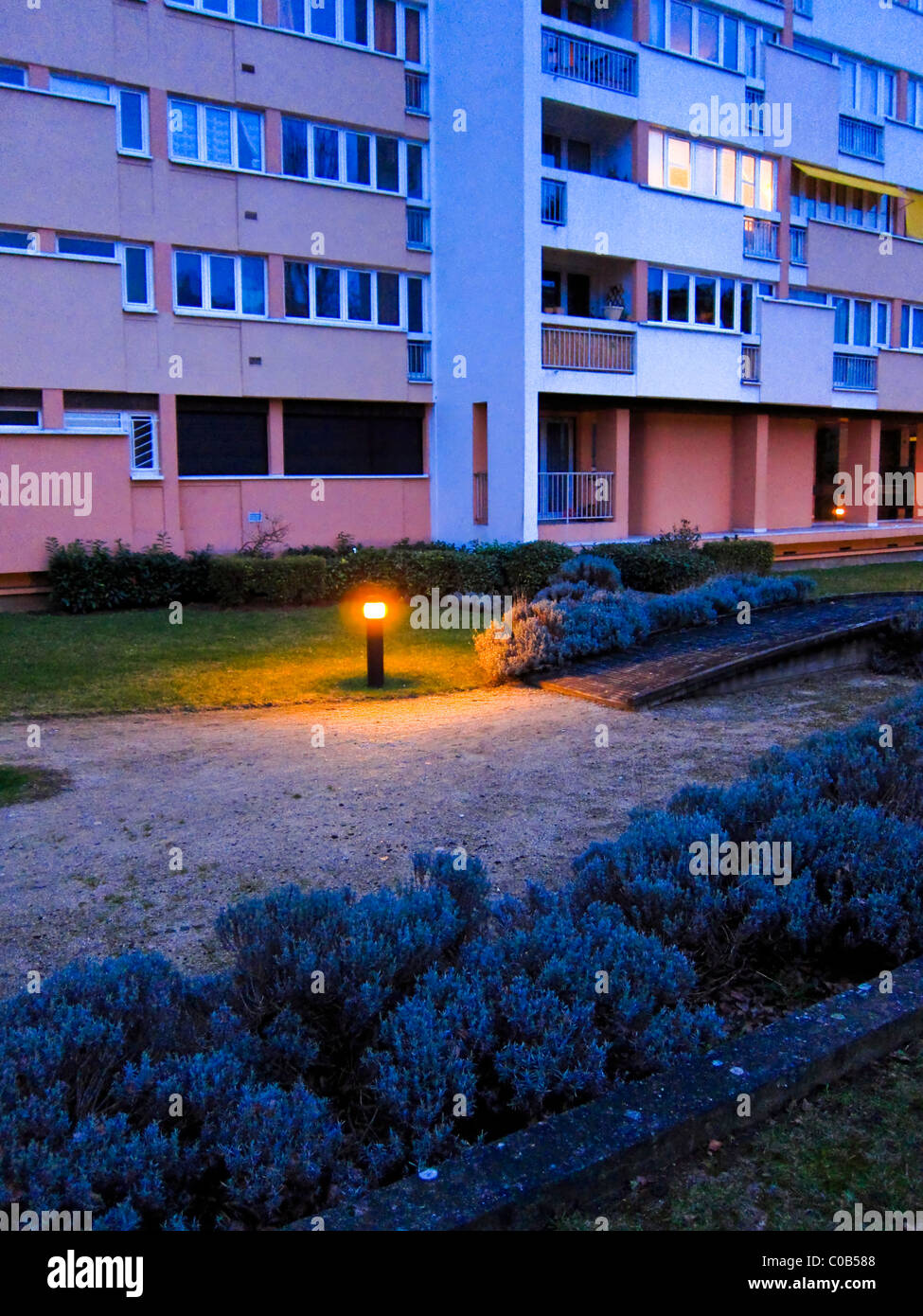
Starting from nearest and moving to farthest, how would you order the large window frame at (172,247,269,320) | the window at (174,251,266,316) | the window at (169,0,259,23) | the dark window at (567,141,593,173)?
the window at (169,0,259,23) < the large window frame at (172,247,269,320) < the window at (174,251,266,316) < the dark window at (567,141,593,173)

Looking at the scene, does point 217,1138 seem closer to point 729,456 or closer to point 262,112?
point 262,112

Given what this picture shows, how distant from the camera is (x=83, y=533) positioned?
18.7m

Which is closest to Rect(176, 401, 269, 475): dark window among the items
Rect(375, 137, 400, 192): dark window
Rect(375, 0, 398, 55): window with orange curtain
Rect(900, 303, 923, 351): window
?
Rect(375, 137, 400, 192): dark window

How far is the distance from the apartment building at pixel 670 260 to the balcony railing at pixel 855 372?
6 centimetres

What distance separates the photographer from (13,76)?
59.6 feet

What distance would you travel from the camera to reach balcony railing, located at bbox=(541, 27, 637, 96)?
827 inches

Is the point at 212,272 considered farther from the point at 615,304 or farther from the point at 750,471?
the point at 750,471

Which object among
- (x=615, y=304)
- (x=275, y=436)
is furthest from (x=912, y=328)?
(x=275, y=436)

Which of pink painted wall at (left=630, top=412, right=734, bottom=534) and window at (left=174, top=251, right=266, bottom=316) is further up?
window at (left=174, top=251, right=266, bottom=316)

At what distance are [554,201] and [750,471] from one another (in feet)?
26.9

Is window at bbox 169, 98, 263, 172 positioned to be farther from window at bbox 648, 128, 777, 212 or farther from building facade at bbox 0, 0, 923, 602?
window at bbox 648, 128, 777, 212

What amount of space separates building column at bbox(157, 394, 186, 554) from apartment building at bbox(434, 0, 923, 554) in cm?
591

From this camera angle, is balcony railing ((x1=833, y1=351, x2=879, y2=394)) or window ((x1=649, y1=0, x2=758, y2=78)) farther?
balcony railing ((x1=833, y1=351, x2=879, y2=394))
